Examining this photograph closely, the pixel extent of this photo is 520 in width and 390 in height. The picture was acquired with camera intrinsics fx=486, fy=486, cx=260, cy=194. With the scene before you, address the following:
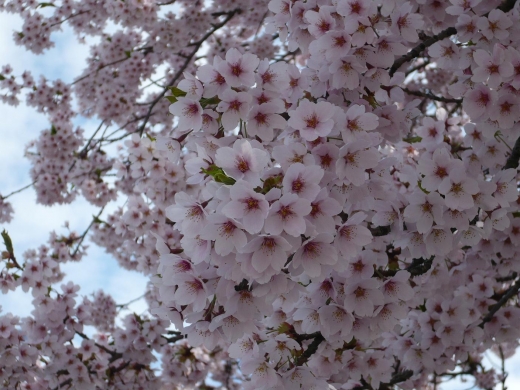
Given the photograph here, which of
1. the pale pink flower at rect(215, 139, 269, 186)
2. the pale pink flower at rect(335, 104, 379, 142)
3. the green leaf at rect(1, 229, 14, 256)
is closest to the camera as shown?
the pale pink flower at rect(215, 139, 269, 186)

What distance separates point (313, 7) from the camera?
2521 mm

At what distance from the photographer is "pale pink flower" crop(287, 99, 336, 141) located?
1878mm

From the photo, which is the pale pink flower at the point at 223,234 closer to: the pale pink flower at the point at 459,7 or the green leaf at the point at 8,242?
the pale pink flower at the point at 459,7

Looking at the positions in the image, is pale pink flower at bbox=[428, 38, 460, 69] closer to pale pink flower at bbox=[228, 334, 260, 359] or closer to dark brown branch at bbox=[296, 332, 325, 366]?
dark brown branch at bbox=[296, 332, 325, 366]

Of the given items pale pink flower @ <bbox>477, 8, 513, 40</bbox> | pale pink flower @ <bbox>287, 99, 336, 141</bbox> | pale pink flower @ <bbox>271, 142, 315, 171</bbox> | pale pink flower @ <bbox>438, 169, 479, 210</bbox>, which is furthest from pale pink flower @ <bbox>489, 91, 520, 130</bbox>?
pale pink flower @ <bbox>271, 142, 315, 171</bbox>

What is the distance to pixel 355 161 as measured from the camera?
1880 mm

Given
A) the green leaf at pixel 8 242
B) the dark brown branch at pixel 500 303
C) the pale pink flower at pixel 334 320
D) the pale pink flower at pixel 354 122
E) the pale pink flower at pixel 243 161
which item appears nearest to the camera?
the pale pink flower at pixel 243 161

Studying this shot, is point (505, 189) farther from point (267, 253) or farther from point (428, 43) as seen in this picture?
point (267, 253)

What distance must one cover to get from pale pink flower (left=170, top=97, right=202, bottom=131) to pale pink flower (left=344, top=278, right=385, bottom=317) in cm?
97

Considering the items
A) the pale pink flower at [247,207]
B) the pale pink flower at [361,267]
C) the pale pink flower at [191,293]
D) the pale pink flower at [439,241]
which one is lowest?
the pale pink flower at [361,267]

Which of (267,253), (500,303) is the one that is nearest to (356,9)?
(267,253)

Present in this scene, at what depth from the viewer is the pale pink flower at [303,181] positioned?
1646mm

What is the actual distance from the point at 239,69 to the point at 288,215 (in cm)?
77

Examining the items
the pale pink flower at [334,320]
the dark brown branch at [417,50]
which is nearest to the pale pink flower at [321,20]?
the dark brown branch at [417,50]
